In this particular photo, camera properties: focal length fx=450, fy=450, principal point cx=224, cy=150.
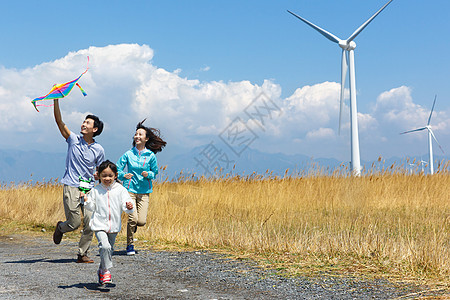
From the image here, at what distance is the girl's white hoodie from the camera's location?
4.73 m

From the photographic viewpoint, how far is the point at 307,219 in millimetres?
8844

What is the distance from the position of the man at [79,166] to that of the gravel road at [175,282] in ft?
1.58

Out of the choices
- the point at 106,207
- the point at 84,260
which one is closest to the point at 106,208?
the point at 106,207

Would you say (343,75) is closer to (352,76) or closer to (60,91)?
(352,76)

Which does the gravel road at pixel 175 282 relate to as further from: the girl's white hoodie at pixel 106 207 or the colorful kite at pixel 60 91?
the colorful kite at pixel 60 91

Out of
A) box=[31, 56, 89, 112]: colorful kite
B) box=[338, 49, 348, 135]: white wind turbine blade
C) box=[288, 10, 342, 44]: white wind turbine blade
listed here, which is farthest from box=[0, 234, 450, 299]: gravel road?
box=[288, 10, 342, 44]: white wind turbine blade

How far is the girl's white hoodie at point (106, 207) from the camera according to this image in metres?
4.73

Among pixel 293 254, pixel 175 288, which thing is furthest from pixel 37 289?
pixel 293 254

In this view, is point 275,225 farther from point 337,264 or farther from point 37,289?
point 37,289

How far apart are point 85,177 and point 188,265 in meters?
1.79

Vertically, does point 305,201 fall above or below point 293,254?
above

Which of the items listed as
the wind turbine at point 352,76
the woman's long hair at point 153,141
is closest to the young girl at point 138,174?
the woman's long hair at point 153,141

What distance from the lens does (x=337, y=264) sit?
545cm

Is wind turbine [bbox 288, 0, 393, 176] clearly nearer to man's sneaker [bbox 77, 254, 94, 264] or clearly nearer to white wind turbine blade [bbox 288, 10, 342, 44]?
white wind turbine blade [bbox 288, 10, 342, 44]
